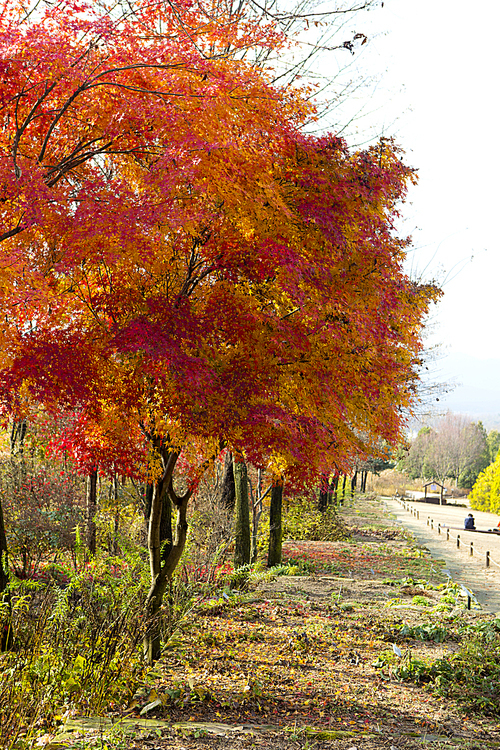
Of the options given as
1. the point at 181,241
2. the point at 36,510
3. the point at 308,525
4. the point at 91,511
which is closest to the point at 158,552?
the point at 181,241

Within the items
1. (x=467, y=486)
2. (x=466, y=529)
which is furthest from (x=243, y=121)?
(x=467, y=486)

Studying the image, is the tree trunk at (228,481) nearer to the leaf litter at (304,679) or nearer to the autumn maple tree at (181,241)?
the leaf litter at (304,679)

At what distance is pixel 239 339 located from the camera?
20.4 feet

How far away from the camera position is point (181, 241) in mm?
6254

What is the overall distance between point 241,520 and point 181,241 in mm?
7691

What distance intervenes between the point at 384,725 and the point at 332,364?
11.4 ft

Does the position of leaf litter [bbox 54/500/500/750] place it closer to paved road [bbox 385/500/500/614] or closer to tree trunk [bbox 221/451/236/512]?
paved road [bbox 385/500/500/614]

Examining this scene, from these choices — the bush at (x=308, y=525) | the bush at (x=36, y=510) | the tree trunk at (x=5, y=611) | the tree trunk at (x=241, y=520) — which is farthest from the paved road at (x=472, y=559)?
the bush at (x=36, y=510)

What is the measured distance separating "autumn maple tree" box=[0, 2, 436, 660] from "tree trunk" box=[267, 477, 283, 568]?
22.5 ft

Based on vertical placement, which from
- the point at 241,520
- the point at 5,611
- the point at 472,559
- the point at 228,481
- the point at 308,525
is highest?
the point at 228,481

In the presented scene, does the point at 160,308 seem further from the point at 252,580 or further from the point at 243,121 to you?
the point at 252,580

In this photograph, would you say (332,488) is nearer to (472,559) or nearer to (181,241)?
(472,559)

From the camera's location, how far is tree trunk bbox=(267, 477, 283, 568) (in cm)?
1386

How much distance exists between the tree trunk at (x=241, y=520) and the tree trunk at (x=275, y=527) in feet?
4.30
